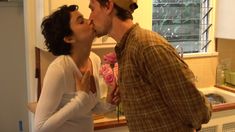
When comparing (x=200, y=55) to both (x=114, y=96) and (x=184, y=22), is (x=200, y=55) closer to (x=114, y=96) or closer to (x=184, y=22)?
(x=184, y=22)

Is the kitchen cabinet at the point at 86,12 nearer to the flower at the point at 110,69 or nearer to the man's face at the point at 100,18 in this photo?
the flower at the point at 110,69

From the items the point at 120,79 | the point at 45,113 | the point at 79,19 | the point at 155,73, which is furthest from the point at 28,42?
the point at 155,73

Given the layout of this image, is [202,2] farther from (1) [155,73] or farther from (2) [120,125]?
(1) [155,73]

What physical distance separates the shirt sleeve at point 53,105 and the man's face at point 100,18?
0.34 m

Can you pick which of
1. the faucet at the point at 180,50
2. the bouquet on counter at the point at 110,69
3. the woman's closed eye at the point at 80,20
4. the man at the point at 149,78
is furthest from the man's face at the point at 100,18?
the faucet at the point at 180,50

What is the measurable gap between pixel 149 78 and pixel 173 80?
86 millimetres

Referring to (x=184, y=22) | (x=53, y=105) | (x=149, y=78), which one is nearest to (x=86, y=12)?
(x=53, y=105)

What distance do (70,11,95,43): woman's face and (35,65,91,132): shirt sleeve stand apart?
0.60 feet

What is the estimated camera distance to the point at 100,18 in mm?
1197

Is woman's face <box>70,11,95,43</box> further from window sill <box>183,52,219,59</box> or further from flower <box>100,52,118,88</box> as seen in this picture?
window sill <box>183,52,219,59</box>

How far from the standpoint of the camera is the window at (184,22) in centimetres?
273

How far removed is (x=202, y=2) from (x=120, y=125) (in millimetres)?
1513

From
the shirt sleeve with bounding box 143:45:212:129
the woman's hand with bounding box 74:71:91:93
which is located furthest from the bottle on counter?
the shirt sleeve with bounding box 143:45:212:129

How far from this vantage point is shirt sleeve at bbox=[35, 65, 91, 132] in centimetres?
139
